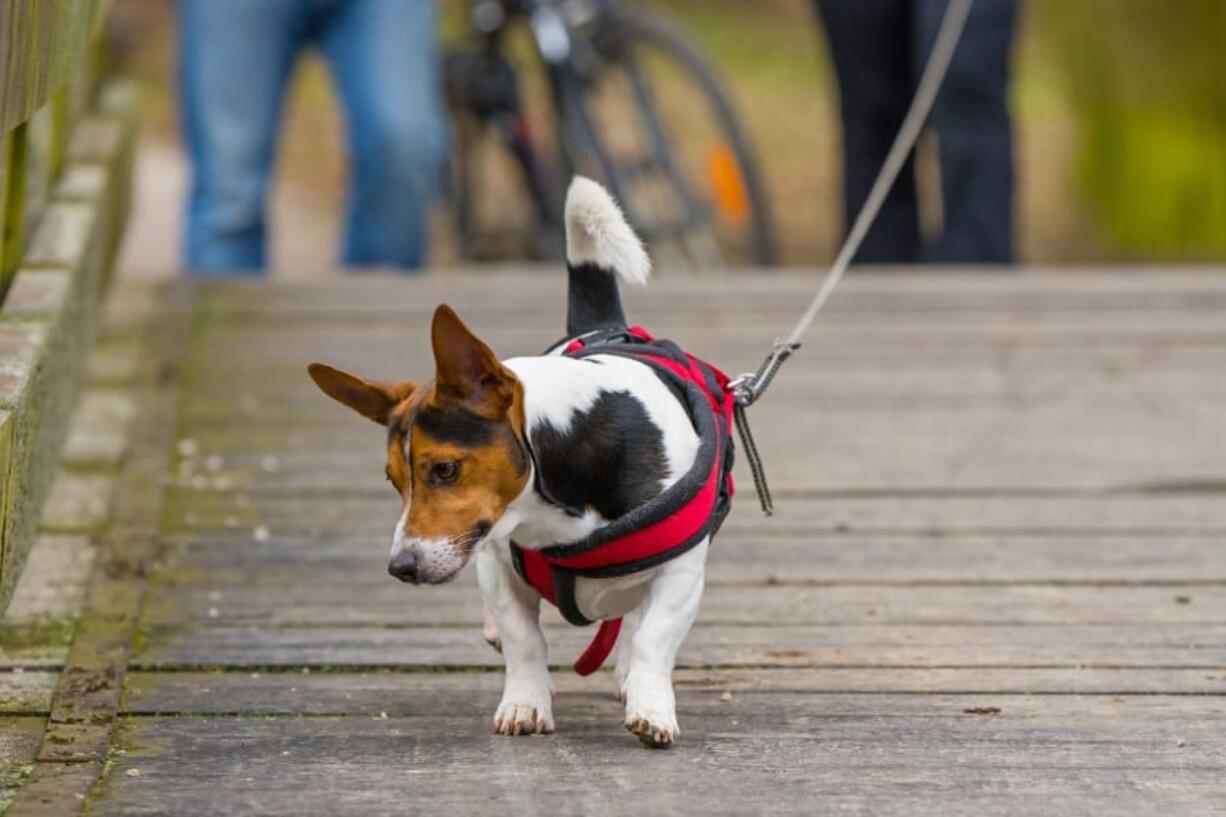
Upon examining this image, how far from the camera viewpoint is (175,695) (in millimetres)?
3111

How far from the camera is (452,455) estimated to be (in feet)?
8.48

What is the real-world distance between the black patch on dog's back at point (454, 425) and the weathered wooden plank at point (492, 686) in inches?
24.2

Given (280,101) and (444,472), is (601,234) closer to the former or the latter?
(444,472)

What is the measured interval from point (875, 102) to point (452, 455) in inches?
149

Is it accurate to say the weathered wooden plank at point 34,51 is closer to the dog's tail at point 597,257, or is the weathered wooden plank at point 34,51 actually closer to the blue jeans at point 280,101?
the dog's tail at point 597,257

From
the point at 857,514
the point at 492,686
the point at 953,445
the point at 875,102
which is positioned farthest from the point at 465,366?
the point at 875,102

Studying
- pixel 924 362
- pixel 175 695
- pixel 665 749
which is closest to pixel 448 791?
pixel 665 749

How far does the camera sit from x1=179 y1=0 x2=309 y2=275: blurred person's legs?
5.66 meters

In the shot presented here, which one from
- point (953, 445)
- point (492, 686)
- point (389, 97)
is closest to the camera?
point (492, 686)

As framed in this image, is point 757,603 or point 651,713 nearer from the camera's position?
point 651,713

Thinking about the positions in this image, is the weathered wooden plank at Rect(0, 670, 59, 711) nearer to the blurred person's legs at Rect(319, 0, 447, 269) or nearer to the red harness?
the red harness

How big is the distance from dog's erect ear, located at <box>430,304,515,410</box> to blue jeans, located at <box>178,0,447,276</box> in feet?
10.4

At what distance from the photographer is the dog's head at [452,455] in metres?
2.56

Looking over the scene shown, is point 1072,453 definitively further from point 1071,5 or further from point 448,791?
point 1071,5
